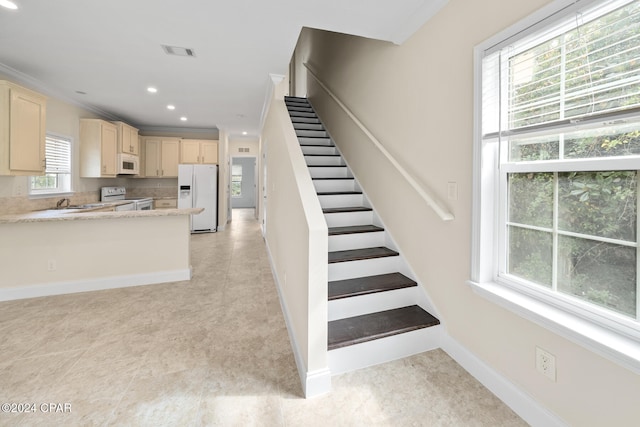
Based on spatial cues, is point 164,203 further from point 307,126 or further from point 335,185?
point 335,185

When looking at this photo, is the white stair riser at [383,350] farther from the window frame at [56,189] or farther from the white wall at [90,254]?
the window frame at [56,189]

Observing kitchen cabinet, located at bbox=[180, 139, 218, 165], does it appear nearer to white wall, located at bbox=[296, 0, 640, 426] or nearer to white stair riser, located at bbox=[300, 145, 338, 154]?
white stair riser, located at bbox=[300, 145, 338, 154]

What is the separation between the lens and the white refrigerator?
258 inches

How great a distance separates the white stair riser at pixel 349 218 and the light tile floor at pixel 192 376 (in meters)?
1.05

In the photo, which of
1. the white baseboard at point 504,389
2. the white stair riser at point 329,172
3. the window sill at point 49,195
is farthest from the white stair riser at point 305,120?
the white baseboard at point 504,389

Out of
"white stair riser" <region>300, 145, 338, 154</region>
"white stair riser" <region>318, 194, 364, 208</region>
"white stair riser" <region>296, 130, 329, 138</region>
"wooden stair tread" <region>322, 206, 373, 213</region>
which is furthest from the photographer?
"white stair riser" <region>296, 130, 329, 138</region>

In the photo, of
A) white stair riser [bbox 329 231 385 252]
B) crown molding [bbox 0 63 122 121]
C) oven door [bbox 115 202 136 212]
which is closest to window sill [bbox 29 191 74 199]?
oven door [bbox 115 202 136 212]

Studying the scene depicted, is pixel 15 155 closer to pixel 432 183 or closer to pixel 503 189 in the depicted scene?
A: pixel 432 183

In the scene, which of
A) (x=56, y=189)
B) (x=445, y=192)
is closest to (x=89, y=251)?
(x=56, y=189)

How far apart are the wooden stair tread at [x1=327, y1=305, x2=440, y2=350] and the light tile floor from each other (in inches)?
8.8

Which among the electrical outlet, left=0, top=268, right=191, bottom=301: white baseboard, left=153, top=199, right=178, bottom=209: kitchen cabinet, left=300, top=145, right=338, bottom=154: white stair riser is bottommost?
left=0, top=268, right=191, bottom=301: white baseboard

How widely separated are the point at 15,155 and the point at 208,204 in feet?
12.2

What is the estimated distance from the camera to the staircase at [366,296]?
6.23 feet

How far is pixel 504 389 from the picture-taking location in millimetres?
1603
